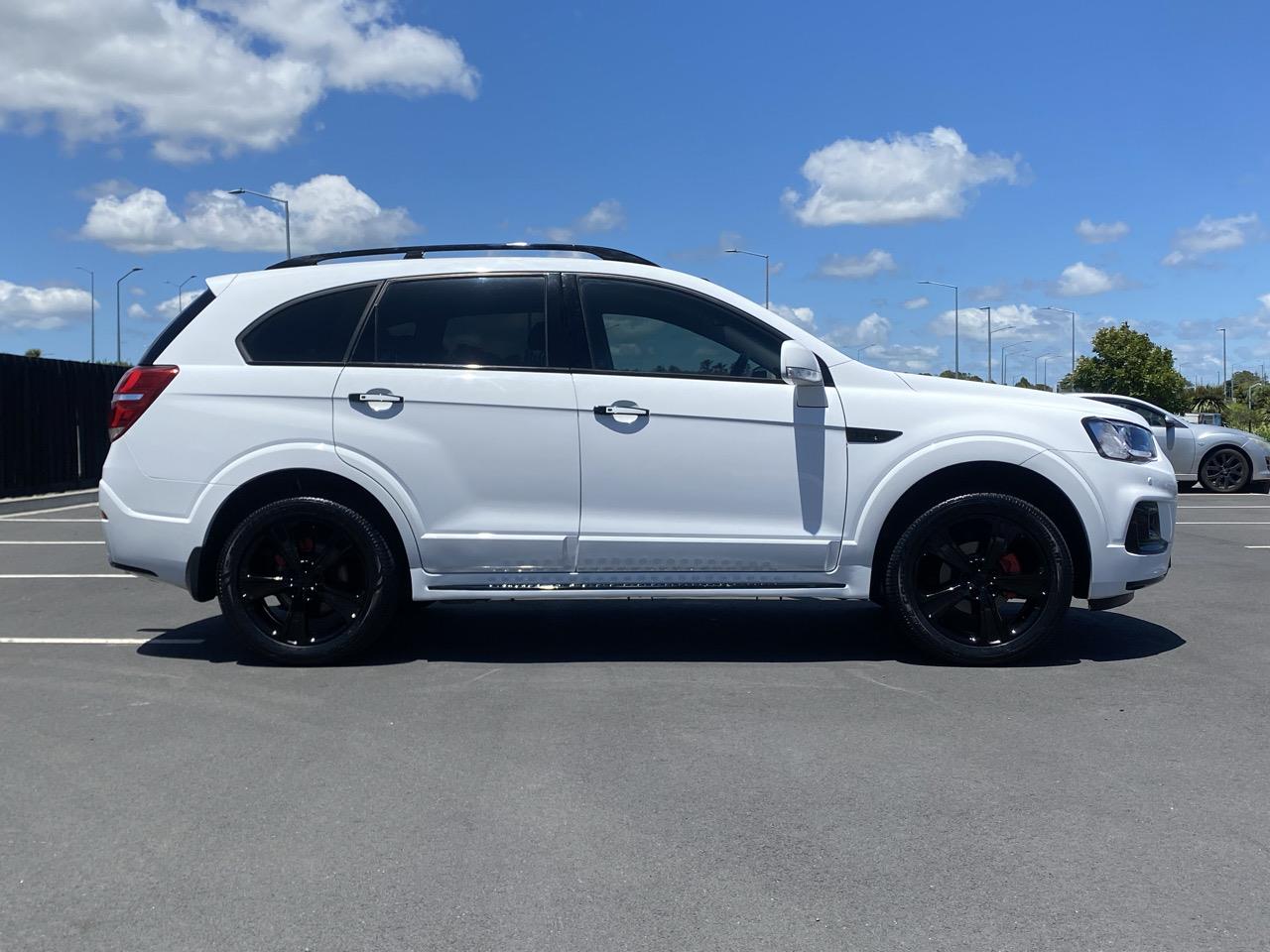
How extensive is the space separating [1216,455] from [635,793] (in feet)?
52.1

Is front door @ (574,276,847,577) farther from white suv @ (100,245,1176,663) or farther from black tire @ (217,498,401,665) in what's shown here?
black tire @ (217,498,401,665)

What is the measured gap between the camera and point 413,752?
418cm

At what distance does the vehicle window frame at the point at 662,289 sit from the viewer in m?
5.43

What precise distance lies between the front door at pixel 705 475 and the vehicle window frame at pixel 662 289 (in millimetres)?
15

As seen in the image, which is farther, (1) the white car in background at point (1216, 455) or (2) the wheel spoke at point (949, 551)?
(1) the white car in background at point (1216, 455)

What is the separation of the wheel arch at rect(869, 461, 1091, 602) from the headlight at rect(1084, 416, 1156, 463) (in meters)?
0.31

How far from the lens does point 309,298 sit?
560 centimetres

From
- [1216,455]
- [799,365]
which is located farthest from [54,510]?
[1216,455]

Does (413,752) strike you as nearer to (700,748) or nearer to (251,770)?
(251,770)

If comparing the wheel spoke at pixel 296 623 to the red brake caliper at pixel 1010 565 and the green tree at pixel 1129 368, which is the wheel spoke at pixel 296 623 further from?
the green tree at pixel 1129 368

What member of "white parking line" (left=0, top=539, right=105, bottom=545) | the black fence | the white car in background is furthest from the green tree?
"white parking line" (left=0, top=539, right=105, bottom=545)

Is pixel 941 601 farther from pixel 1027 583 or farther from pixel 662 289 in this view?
pixel 662 289

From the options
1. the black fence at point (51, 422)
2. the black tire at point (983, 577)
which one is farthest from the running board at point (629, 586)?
the black fence at point (51, 422)

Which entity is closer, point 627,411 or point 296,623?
point 627,411
